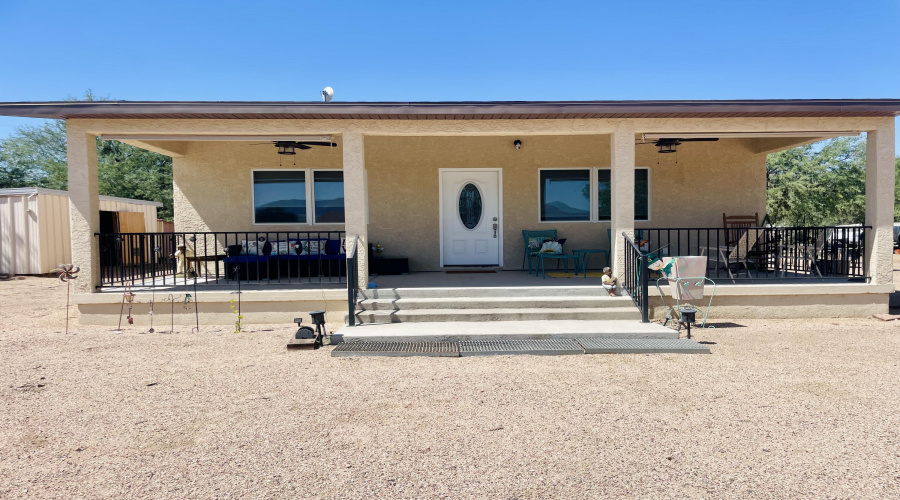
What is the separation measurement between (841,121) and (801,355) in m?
3.74

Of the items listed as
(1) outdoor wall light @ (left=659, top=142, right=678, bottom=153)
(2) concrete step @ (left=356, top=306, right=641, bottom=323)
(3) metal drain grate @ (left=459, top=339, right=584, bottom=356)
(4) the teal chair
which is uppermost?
(1) outdoor wall light @ (left=659, top=142, right=678, bottom=153)

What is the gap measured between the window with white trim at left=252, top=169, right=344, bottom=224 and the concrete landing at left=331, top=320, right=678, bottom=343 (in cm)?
373

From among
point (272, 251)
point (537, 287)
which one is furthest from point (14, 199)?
point (537, 287)

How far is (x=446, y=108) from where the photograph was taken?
21.4 ft

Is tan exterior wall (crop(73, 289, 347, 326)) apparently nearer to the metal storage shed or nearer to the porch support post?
the porch support post

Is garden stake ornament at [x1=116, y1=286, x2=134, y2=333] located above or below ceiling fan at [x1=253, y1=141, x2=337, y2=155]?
below

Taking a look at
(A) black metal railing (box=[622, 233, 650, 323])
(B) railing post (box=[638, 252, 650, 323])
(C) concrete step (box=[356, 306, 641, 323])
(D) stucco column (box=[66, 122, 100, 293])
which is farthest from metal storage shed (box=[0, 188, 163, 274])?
→ (B) railing post (box=[638, 252, 650, 323])

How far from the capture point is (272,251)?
899 centimetres

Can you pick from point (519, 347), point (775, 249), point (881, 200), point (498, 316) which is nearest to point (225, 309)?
point (498, 316)

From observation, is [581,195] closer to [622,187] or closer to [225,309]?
[622,187]

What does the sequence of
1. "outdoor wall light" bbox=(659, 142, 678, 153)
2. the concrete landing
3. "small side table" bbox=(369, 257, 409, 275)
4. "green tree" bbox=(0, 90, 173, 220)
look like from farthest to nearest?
1. "green tree" bbox=(0, 90, 173, 220)
2. "small side table" bbox=(369, 257, 409, 275)
3. "outdoor wall light" bbox=(659, 142, 678, 153)
4. the concrete landing

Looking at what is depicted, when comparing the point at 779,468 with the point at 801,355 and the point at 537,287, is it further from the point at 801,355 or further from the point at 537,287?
the point at 537,287

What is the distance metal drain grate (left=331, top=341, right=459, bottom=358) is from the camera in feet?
17.3

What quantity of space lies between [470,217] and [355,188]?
3.06 m
